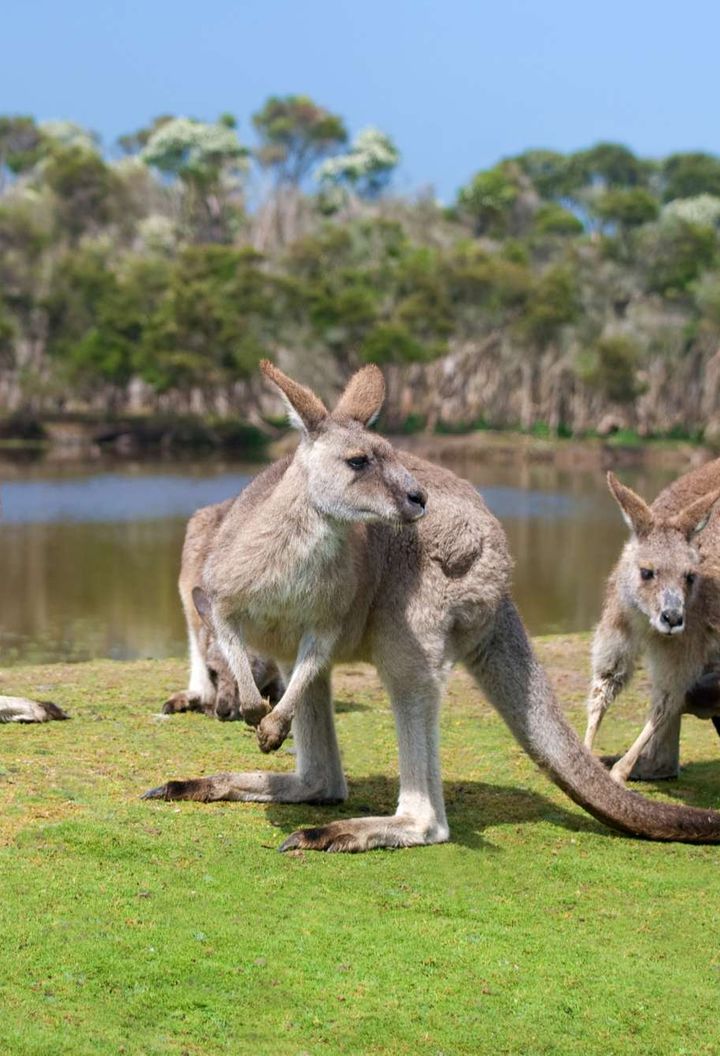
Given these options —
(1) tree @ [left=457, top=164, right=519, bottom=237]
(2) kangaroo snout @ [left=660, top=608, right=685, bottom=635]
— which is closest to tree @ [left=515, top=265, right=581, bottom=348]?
(1) tree @ [left=457, top=164, right=519, bottom=237]

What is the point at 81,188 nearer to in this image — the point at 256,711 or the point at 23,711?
the point at 23,711

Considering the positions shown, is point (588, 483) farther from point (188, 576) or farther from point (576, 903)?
point (576, 903)

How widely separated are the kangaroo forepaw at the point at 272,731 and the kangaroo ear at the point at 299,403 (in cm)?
101

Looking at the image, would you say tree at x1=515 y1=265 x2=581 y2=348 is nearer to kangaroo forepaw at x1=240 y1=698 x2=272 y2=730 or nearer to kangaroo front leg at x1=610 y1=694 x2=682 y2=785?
kangaroo front leg at x1=610 y1=694 x2=682 y2=785

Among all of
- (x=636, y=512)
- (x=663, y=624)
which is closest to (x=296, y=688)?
(x=663, y=624)

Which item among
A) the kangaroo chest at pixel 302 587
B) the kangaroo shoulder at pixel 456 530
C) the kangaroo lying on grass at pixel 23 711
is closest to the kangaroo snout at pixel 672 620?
the kangaroo shoulder at pixel 456 530

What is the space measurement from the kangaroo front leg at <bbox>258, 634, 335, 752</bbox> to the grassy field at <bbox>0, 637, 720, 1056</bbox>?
0.39m

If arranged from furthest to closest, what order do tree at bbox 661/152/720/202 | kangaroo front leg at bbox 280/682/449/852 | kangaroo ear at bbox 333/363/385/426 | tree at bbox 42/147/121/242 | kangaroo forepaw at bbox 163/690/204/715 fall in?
tree at bbox 661/152/720/202, tree at bbox 42/147/121/242, kangaroo forepaw at bbox 163/690/204/715, kangaroo ear at bbox 333/363/385/426, kangaroo front leg at bbox 280/682/449/852

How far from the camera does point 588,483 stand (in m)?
36.1

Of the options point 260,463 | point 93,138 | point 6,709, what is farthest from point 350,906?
point 93,138

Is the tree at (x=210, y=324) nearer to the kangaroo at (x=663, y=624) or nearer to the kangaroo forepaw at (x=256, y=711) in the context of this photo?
the kangaroo at (x=663, y=624)

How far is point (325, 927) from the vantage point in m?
Result: 4.26

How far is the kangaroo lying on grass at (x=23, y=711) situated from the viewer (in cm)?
640

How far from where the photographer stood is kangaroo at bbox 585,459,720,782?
19.6ft
